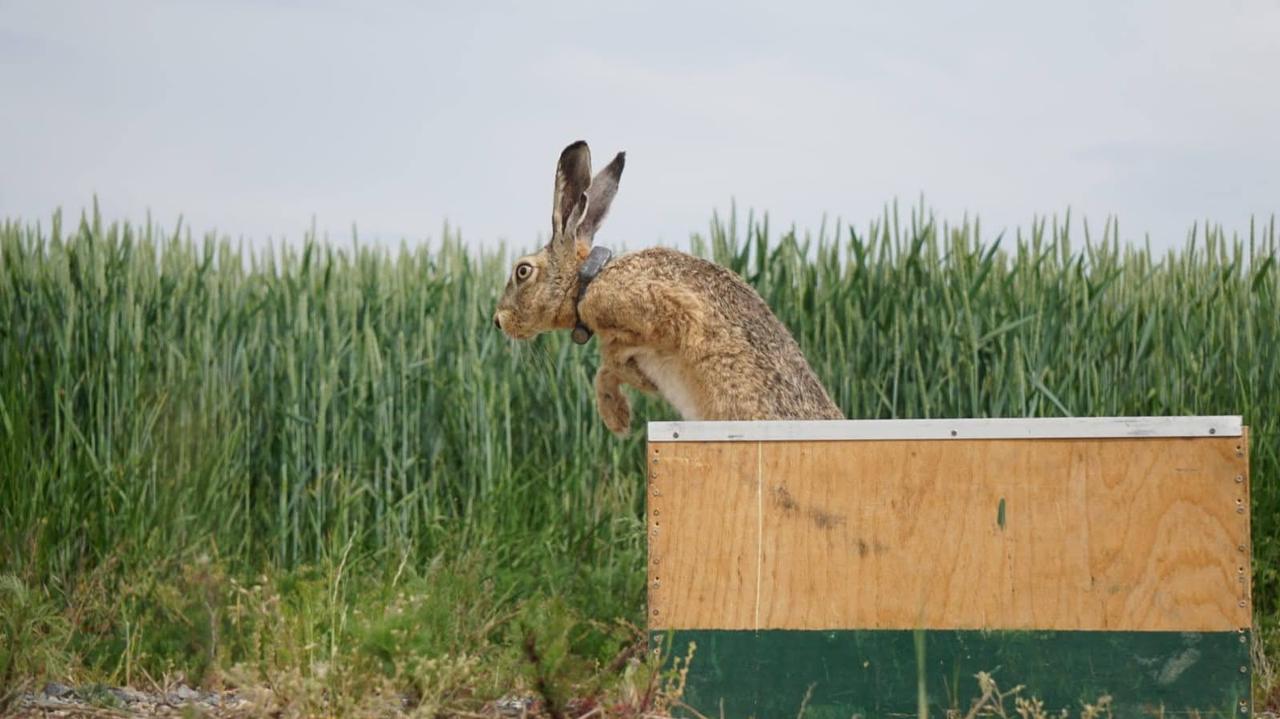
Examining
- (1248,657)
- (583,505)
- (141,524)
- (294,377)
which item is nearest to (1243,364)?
(583,505)

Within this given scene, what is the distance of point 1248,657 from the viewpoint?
14.3 feet

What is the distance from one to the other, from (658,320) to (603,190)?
2.06 feet

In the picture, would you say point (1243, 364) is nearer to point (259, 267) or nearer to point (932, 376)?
point (932, 376)

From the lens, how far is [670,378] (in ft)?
18.1

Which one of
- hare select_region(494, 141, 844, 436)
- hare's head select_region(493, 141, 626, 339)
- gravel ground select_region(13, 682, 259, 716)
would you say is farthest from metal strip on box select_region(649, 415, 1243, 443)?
gravel ground select_region(13, 682, 259, 716)

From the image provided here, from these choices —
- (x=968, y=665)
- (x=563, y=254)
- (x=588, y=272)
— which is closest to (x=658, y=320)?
(x=588, y=272)

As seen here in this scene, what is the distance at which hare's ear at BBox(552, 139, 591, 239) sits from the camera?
541cm

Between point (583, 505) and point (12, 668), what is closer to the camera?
point (12, 668)

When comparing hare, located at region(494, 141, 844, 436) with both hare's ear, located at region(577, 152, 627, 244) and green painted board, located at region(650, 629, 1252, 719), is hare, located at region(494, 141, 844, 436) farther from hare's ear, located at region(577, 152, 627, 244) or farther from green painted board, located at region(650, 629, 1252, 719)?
green painted board, located at region(650, 629, 1252, 719)

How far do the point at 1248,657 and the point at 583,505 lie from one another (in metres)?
4.14

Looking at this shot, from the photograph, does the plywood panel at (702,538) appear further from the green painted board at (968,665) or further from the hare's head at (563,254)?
the hare's head at (563,254)

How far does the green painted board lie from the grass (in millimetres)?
2204

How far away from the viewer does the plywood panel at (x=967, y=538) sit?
4.38 m

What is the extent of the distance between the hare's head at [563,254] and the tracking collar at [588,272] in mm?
33
